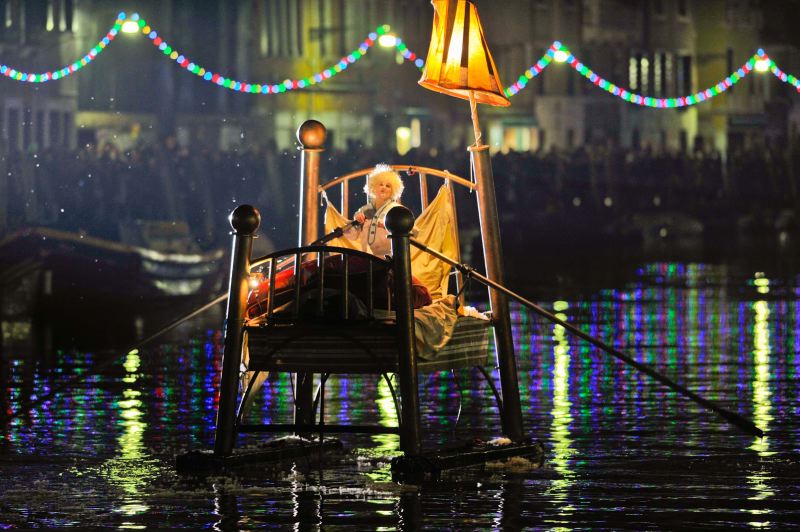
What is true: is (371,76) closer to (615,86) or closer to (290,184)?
(290,184)

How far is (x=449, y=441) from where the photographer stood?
8016mm

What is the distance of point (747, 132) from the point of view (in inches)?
1982

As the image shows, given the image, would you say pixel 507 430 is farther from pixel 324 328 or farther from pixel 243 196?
pixel 243 196

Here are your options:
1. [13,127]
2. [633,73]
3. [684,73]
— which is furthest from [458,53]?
[684,73]

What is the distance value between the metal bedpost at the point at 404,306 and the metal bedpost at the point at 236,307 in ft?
1.67

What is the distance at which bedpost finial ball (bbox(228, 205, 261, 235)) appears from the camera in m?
6.78

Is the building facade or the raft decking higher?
the building facade

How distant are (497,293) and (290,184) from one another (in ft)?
92.3

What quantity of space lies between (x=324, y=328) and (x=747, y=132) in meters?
44.8

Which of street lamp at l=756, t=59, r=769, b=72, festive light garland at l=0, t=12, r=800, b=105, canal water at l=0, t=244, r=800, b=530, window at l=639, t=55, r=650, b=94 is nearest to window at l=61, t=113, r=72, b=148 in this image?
festive light garland at l=0, t=12, r=800, b=105

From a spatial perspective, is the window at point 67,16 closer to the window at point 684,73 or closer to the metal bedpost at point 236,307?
the window at point 684,73

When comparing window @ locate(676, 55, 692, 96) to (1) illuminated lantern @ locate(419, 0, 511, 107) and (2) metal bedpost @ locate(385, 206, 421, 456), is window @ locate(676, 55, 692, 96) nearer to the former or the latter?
(1) illuminated lantern @ locate(419, 0, 511, 107)

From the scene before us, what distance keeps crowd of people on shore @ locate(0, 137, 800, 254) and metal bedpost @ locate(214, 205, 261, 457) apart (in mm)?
18374

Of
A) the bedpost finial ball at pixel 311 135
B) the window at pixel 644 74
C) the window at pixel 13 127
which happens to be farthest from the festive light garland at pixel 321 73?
the window at pixel 644 74
